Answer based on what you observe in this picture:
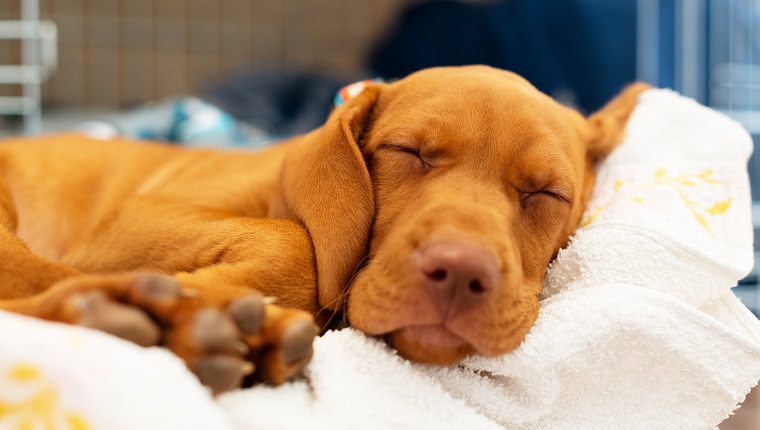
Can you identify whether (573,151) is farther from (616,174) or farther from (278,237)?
(278,237)

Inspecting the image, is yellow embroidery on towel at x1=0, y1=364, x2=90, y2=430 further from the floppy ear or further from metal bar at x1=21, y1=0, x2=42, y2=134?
metal bar at x1=21, y1=0, x2=42, y2=134

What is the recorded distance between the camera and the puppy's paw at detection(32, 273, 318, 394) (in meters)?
0.98

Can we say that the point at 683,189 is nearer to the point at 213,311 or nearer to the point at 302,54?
the point at 213,311

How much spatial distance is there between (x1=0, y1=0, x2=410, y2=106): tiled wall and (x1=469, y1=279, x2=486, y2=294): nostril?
4.79 meters

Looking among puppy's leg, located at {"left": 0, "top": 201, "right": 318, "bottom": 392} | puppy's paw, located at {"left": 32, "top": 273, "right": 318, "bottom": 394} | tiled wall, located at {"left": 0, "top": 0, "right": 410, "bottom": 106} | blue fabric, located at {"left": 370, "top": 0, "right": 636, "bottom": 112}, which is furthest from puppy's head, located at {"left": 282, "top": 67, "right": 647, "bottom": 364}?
tiled wall, located at {"left": 0, "top": 0, "right": 410, "bottom": 106}

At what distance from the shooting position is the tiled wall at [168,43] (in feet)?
19.1

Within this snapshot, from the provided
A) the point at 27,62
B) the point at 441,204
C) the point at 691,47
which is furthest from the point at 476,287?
the point at 27,62

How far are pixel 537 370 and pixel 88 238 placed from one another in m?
1.07

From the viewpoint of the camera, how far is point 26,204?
2.29m

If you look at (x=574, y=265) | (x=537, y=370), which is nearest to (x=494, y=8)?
(x=574, y=265)

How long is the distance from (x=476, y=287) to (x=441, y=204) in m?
0.23

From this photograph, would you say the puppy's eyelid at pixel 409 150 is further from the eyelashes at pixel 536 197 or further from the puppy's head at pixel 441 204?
the eyelashes at pixel 536 197

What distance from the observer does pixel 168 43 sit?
19.6ft

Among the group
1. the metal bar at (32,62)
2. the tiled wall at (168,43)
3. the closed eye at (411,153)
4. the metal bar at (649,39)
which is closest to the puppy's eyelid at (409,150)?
the closed eye at (411,153)
